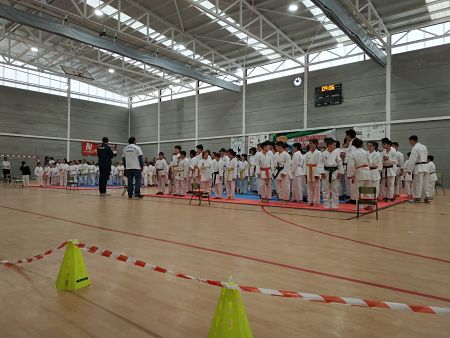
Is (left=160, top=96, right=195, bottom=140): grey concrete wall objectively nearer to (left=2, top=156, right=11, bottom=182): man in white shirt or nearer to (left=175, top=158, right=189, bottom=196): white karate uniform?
(left=2, top=156, right=11, bottom=182): man in white shirt

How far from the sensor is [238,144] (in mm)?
19812

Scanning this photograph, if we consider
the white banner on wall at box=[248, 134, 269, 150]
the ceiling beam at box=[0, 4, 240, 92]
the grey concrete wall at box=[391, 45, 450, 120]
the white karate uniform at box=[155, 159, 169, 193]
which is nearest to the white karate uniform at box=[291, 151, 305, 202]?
the white karate uniform at box=[155, 159, 169, 193]

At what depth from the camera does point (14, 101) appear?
2095 centimetres

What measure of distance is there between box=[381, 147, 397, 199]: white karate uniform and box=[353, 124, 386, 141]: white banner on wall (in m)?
5.95

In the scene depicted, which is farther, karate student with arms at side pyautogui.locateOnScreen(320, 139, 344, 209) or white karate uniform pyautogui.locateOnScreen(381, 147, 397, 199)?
white karate uniform pyautogui.locateOnScreen(381, 147, 397, 199)

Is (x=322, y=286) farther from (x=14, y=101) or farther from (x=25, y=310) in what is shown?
(x=14, y=101)

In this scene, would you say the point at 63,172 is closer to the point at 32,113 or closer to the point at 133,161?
the point at 32,113

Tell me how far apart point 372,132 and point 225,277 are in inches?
570

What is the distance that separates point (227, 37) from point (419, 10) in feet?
29.2

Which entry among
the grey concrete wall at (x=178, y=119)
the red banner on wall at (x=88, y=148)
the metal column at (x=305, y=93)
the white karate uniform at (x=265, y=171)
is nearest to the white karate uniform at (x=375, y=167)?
the white karate uniform at (x=265, y=171)

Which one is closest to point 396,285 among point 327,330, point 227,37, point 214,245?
point 327,330

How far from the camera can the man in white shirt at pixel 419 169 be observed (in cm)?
866

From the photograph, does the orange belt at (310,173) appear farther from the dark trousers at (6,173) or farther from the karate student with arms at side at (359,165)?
the dark trousers at (6,173)

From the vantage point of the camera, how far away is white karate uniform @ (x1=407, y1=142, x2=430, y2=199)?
866 cm
